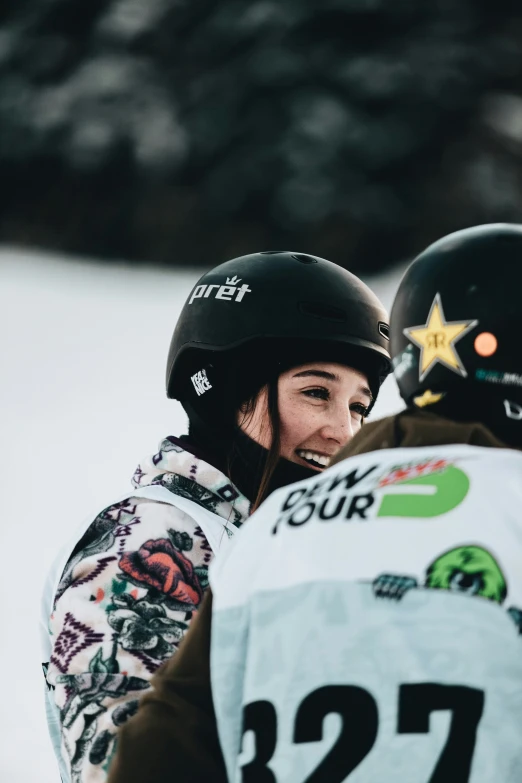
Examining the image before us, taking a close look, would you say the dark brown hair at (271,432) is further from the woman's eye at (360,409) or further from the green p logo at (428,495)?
the green p logo at (428,495)

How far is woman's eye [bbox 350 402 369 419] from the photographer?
2814mm

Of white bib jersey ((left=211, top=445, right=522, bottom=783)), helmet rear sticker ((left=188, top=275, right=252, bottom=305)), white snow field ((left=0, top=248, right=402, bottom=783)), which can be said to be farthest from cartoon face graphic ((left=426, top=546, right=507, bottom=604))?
white snow field ((left=0, top=248, right=402, bottom=783))

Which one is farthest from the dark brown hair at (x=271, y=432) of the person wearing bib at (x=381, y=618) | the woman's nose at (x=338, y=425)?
the person wearing bib at (x=381, y=618)

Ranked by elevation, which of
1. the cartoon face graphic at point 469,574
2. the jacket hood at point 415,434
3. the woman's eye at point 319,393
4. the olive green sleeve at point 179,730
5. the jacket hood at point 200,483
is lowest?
the olive green sleeve at point 179,730

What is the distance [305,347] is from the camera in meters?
2.78

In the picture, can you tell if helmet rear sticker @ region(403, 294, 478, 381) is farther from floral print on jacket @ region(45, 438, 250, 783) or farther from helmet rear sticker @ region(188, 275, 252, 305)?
helmet rear sticker @ region(188, 275, 252, 305)

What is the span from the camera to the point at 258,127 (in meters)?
13.0

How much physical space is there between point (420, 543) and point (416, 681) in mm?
160

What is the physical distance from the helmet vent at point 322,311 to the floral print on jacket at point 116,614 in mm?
780

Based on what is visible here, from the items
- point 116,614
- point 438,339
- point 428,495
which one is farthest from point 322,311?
point 428,495

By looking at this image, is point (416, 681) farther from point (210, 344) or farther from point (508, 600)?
point (210, 344)

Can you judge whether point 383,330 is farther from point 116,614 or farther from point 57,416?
point 57,416

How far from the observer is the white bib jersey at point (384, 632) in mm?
1306

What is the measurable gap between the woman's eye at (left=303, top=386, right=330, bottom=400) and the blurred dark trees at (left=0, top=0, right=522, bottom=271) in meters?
9.09
